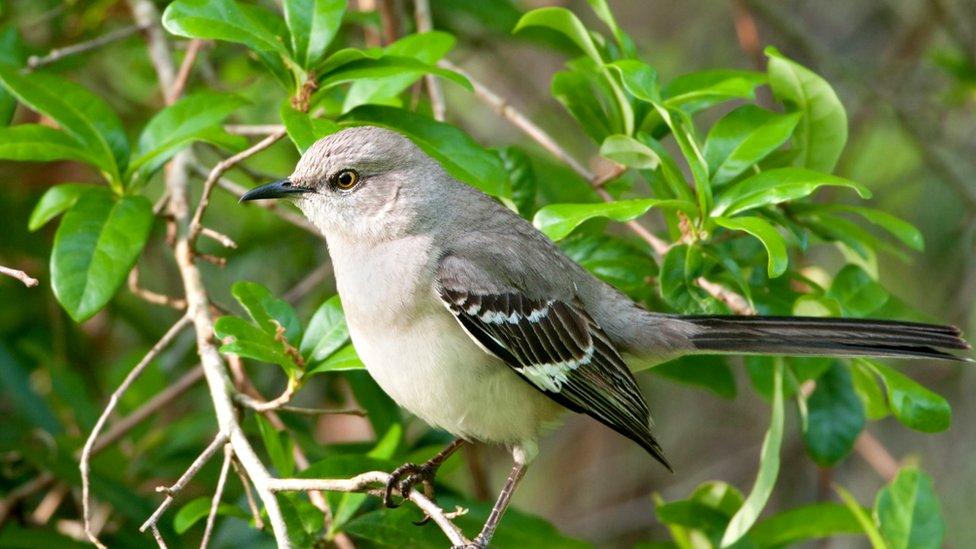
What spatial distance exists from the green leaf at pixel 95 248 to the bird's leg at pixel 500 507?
4.04ft

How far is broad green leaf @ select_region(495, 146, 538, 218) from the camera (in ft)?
11.0

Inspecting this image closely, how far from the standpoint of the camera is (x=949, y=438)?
6098 millimetres

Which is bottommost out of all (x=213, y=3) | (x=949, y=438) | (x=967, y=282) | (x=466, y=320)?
(x=949, y=438)

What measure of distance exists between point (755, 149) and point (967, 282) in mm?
3180

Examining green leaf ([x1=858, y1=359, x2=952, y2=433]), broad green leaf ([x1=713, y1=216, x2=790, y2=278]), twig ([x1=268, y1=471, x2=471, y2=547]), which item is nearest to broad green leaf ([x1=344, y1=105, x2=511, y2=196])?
broad green leaf ([x1=713, y1=216, x2=790, y2=278])

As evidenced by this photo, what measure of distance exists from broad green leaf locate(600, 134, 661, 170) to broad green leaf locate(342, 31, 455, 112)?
56cm

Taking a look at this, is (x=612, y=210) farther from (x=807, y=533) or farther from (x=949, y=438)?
(x=949, y=438)

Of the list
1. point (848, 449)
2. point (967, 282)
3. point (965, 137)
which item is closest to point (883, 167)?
point (965, 137)

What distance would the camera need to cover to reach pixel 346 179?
10.6 ft

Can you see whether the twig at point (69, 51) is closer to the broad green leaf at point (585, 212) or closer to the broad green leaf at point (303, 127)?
the broad green leaf at point (303, 127)

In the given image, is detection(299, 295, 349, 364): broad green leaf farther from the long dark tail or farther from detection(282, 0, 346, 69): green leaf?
the long dark tail

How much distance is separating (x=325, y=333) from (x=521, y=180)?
2.61ft

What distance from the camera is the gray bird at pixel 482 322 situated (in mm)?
2959

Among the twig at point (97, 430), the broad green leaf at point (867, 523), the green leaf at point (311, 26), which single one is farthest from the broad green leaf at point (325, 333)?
the broad green leaf at point (867, 523)
